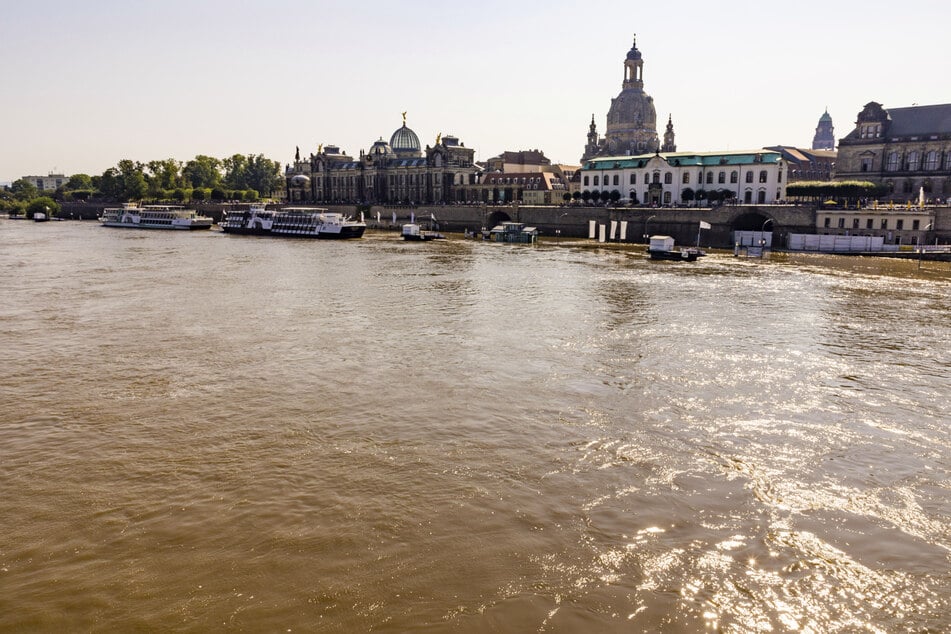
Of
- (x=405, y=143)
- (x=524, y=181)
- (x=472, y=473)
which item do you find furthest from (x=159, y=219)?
(x=472, y=473)

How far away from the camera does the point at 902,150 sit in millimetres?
82250

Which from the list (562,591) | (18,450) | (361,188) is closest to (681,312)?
(562,591)

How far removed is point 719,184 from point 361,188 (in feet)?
270

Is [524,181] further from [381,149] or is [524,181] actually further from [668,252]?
[668,252]

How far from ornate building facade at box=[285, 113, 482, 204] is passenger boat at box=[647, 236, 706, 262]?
66.7 m

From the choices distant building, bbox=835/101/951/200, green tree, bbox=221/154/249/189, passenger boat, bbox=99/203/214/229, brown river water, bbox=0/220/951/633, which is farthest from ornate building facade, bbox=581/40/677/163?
brown river water, bbox=0/220/951/633

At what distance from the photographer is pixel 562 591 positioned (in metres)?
10.9

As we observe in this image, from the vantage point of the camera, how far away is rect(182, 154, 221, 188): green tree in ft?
561

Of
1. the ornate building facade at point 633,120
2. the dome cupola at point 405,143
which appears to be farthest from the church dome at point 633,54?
the dome cupola at point 405,143

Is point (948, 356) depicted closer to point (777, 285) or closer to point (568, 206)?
point (777, 285)

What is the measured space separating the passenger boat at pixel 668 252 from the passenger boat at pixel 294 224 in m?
43.3

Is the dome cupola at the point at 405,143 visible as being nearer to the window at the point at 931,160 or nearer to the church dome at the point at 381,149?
the church dome at the point at 381,149

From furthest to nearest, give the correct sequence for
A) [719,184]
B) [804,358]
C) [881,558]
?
1. [719,184]
2. [804,358]
3. [881,558]

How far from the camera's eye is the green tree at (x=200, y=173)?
561 feet
